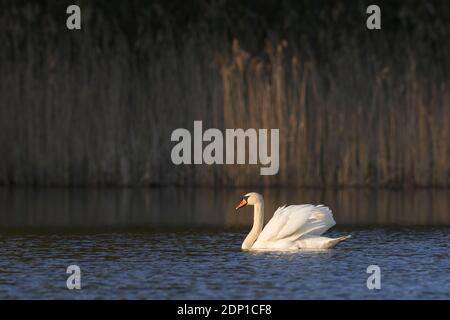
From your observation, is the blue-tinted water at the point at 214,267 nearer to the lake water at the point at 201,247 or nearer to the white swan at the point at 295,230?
the lake water at the point at 201,247

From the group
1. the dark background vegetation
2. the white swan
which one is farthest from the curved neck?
the dark background vegetation

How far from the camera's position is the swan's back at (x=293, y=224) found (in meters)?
11.4

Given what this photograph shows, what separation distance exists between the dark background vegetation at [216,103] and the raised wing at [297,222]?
17.4 feet

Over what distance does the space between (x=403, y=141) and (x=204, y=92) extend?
2.40 meters

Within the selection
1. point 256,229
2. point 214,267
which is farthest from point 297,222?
point 214,267

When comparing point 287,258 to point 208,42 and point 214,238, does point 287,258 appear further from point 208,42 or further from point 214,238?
point 208,42

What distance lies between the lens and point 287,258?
36.1 feet

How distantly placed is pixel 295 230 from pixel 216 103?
5943mm

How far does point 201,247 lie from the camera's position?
462 inches

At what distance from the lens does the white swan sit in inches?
448

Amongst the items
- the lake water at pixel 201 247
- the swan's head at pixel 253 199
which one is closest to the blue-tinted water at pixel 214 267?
the lake water at pixel 201 247

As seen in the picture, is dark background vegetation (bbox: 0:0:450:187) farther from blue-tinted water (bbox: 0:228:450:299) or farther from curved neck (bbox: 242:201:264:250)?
curved neck (bbox: 242:201:264:250)
